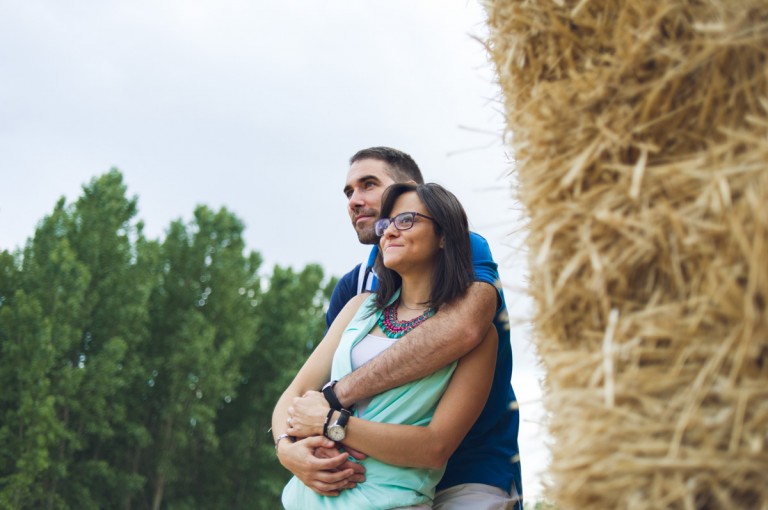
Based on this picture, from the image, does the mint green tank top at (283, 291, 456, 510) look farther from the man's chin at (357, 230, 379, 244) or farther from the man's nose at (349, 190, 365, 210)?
the man's nose at (349, 190, 365, 210)

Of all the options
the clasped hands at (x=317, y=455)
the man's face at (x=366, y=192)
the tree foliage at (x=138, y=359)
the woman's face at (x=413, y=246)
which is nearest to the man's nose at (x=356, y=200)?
the man's face at (x=366, y=192)

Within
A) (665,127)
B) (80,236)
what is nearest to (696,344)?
(665,127)

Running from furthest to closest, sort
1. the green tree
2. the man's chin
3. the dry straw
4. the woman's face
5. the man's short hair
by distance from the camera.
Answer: the green tree → the man's short hair → the man's chin → the woman's face → the dry straw

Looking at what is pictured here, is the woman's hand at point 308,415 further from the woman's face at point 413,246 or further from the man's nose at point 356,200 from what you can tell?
the man's nose at point 356,200

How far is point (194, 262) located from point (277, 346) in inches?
197

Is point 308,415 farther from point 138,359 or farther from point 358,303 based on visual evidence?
point 138,359

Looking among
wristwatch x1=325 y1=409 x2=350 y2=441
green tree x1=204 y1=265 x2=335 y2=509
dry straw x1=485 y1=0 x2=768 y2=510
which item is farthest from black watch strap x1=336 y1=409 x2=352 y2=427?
green tree x1=204 y1=265 x2=335 y2=509

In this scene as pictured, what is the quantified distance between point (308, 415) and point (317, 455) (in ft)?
0.52

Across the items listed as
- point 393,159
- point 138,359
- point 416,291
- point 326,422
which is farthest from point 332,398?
point 138,359

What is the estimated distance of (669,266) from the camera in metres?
1.80

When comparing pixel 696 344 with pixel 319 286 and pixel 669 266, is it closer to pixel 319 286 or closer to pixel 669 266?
pixel 669 266

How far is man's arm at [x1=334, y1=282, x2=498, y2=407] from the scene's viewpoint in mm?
3047

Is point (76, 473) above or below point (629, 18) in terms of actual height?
above

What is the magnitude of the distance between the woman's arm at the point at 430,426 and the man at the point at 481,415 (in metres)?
0.07
